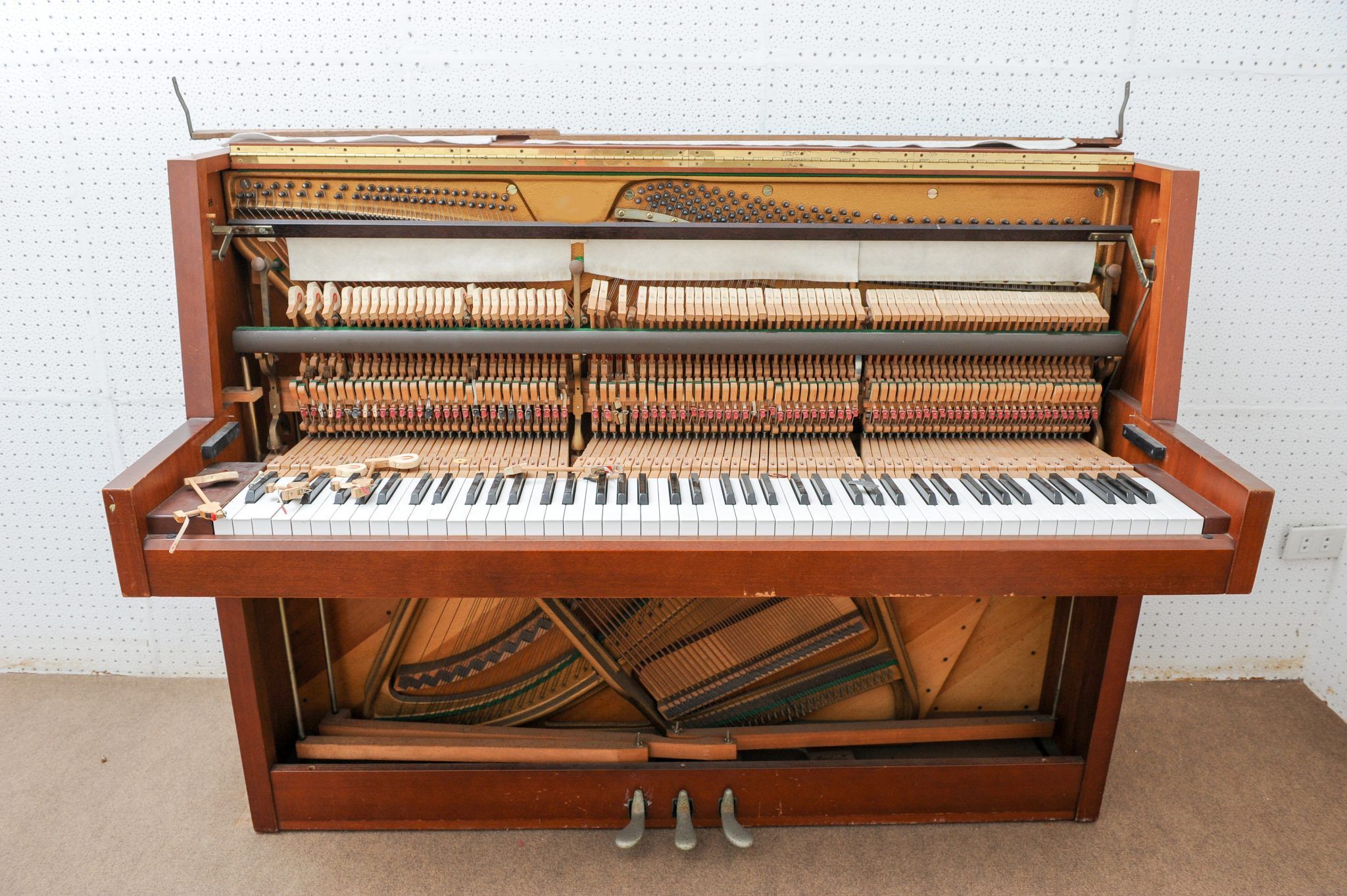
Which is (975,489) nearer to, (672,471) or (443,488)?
(672,471)

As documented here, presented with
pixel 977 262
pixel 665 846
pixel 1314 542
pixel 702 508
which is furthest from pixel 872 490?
pixel 1314 542

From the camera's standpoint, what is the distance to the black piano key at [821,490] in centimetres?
176

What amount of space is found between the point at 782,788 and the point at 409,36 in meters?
2.26

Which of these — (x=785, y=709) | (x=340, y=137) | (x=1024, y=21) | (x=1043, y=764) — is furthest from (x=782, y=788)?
(x=1024, y=21)

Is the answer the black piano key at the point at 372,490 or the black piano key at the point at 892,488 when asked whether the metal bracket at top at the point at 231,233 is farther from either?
the black piano key at the point at 892,488

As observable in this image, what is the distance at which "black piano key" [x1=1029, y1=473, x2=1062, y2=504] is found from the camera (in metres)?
1.77

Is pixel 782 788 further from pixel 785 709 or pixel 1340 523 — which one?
pixel 1340 523

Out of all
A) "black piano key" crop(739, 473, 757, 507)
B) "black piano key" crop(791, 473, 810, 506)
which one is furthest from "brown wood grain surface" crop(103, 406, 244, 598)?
"black piano key" crop(791, 473, 810, 506)

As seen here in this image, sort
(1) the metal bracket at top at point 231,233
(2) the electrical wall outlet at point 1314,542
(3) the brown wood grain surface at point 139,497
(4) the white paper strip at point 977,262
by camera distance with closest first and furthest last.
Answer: (3) the brown wood grain surface at point 139,497, (1) the metal bracket at top at point 231,233, (4) the white paper strip at point 977,262, (2) the electrical wall outlet at point 1314,542

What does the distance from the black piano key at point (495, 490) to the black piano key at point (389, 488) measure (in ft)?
0.64

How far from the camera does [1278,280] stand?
257 centimetres

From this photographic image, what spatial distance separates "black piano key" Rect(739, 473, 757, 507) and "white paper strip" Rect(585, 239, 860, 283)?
48 cm

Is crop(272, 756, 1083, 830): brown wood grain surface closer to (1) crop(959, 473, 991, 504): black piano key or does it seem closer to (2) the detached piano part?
(2) the detached piano part

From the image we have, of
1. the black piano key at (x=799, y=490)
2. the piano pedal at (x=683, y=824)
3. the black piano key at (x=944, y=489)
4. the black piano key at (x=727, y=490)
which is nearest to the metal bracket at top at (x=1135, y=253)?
the black piano key at (x=944, y=489)
